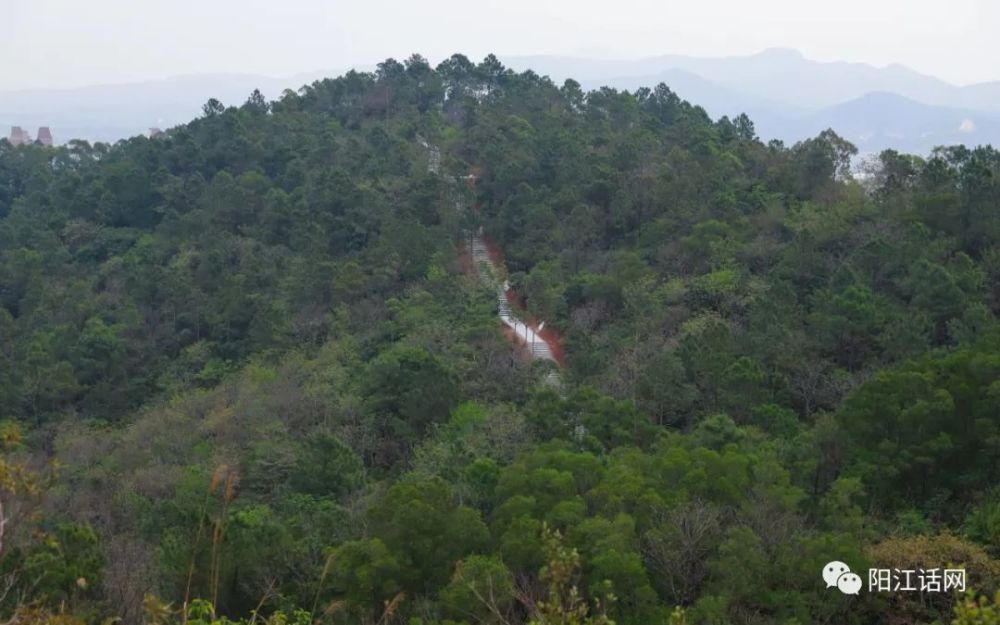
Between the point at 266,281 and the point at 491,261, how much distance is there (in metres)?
7.00

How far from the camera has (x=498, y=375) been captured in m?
20.2

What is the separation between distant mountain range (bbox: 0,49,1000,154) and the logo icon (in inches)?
3010

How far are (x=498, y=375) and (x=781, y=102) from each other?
130754mm

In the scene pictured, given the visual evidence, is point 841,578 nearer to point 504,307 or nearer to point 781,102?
point 504,307

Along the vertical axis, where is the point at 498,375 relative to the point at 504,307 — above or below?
above

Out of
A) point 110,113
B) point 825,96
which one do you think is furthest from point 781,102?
point 110,113

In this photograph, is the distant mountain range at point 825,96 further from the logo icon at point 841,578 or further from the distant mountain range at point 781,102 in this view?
the logo icon at point 841,578

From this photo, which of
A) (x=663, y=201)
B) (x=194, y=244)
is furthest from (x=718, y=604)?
(x=194, y=244)

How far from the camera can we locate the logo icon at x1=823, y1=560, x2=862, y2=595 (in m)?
9.45

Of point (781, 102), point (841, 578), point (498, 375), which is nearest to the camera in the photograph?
point (841, 578)

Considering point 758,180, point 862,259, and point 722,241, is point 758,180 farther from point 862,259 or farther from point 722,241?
point 862,259

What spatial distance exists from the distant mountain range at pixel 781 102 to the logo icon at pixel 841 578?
251 ft

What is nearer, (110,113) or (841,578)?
(841,578)

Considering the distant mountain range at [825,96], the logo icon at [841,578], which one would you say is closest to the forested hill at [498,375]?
the logo icon at [841,578]
